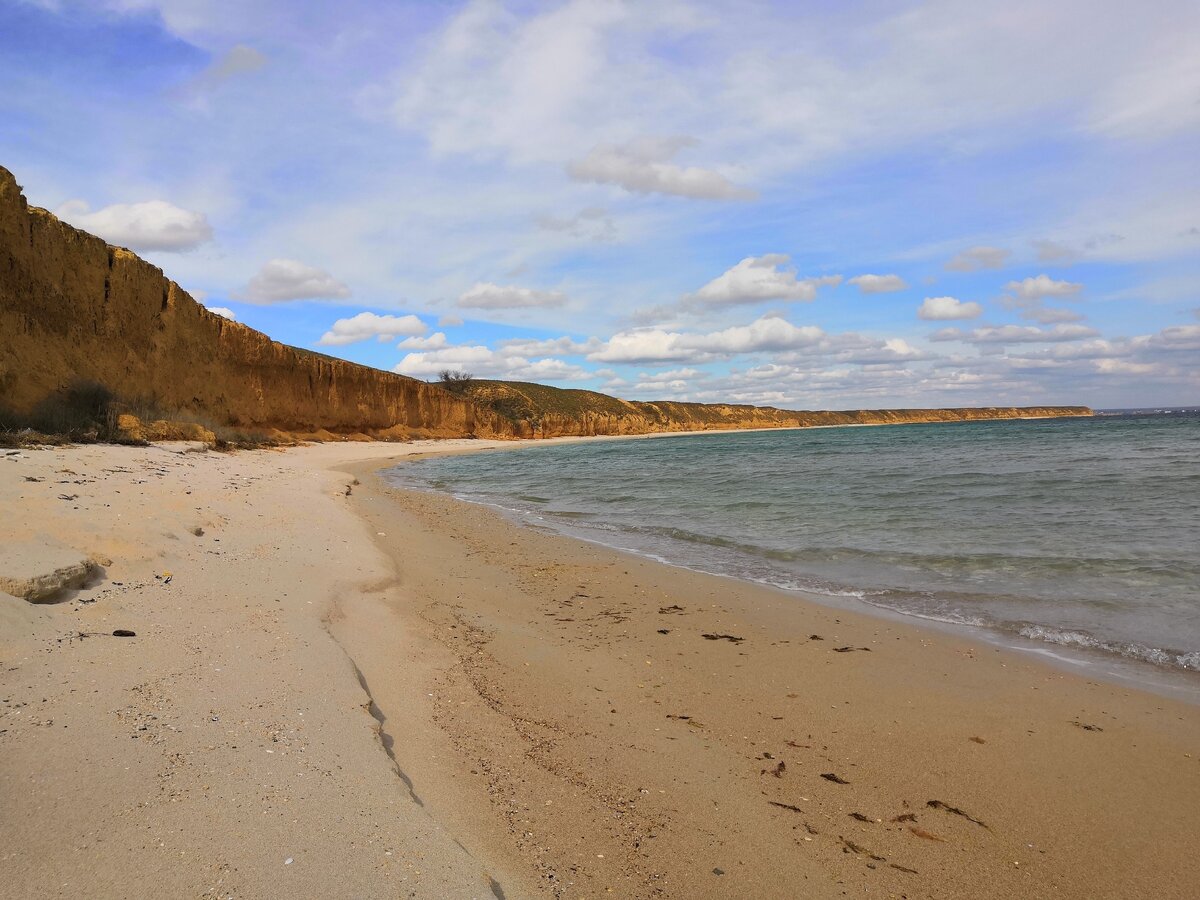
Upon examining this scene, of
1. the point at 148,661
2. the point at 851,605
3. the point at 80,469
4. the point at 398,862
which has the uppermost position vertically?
the point at 80,469

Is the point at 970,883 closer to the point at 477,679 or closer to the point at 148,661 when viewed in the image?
the point at 477,679

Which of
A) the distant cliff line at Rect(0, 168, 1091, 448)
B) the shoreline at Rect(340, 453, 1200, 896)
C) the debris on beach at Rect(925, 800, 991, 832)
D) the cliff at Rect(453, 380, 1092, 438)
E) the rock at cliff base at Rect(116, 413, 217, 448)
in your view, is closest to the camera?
the shoreline at Rect(340, 453, 1200, 896)

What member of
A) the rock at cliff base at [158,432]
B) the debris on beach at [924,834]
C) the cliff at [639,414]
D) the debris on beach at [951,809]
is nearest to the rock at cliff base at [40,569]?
the debris on beach at [924,834]

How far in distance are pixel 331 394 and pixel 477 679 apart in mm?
38148

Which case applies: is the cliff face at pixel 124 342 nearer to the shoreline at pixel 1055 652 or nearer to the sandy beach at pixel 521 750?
the sandy beach at pixel 521 750

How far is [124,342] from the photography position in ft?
63.6

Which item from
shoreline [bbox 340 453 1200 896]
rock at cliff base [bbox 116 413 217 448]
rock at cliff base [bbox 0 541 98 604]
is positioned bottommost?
shoreline [bbox 340 453 1200 896]

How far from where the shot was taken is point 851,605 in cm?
677

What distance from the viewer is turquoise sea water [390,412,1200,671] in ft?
20.7

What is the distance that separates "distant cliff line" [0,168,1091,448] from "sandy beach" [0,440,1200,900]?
11.1m

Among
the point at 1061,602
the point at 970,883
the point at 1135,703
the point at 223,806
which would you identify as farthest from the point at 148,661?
the point at 1061,602

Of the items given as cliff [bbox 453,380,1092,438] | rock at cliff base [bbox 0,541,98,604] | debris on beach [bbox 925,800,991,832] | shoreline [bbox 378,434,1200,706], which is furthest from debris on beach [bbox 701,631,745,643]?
cliff [bbox 453,380,1092,438]

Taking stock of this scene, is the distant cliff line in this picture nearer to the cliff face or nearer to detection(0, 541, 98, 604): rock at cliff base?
the cliff face

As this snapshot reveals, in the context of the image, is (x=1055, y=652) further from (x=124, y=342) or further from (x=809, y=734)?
(x=124, y=342)
